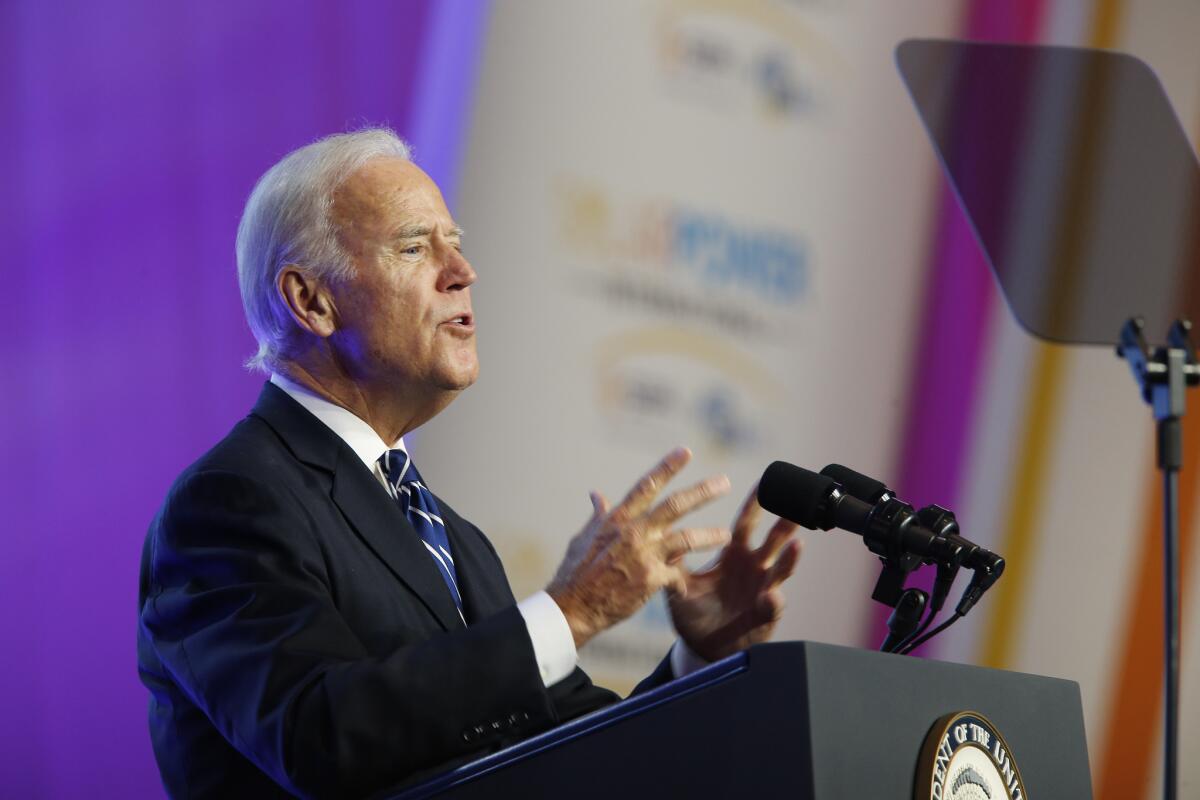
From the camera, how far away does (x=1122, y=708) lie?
11.4ft

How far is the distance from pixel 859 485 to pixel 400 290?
Result: 85cm

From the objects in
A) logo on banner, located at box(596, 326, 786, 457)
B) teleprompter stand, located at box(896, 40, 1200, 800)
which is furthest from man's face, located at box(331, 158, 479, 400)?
teleprompter stand, located at box(896, 40, 1200, 800)

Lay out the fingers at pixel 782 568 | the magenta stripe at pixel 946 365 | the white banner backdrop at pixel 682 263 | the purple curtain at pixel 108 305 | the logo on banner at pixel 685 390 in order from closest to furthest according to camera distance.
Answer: the fingers at pixel 782 568 → the purple curtain at pixel 108 305 → the white banner backdrop at pixel 682 263 → the logo on banner at pixel 685 390 → the magenta stripe at pixel 946 365

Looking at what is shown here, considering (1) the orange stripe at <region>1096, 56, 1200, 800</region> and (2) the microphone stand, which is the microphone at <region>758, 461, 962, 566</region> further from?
(1) the orange stripe at <region>1096, 56, 1200, 800</region>

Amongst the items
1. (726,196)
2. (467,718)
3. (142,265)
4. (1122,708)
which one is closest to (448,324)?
(142,265)

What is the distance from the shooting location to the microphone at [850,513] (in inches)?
64.6

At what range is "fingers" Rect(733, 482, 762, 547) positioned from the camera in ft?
6.16

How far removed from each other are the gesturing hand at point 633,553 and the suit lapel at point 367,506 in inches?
15.4

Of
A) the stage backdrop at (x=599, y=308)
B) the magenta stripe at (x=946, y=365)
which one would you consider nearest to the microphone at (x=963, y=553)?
the stage backdrop at (x=599, y=308)

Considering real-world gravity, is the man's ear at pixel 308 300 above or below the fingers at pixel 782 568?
above

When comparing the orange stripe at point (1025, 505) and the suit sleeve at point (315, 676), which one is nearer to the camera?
the suit sleeve at point (315, 676)

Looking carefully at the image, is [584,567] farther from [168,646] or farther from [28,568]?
[28,568]

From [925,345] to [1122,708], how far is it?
40.3 inches

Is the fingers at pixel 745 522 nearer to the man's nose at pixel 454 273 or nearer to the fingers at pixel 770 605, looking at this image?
the fingers at pixel 770 605
